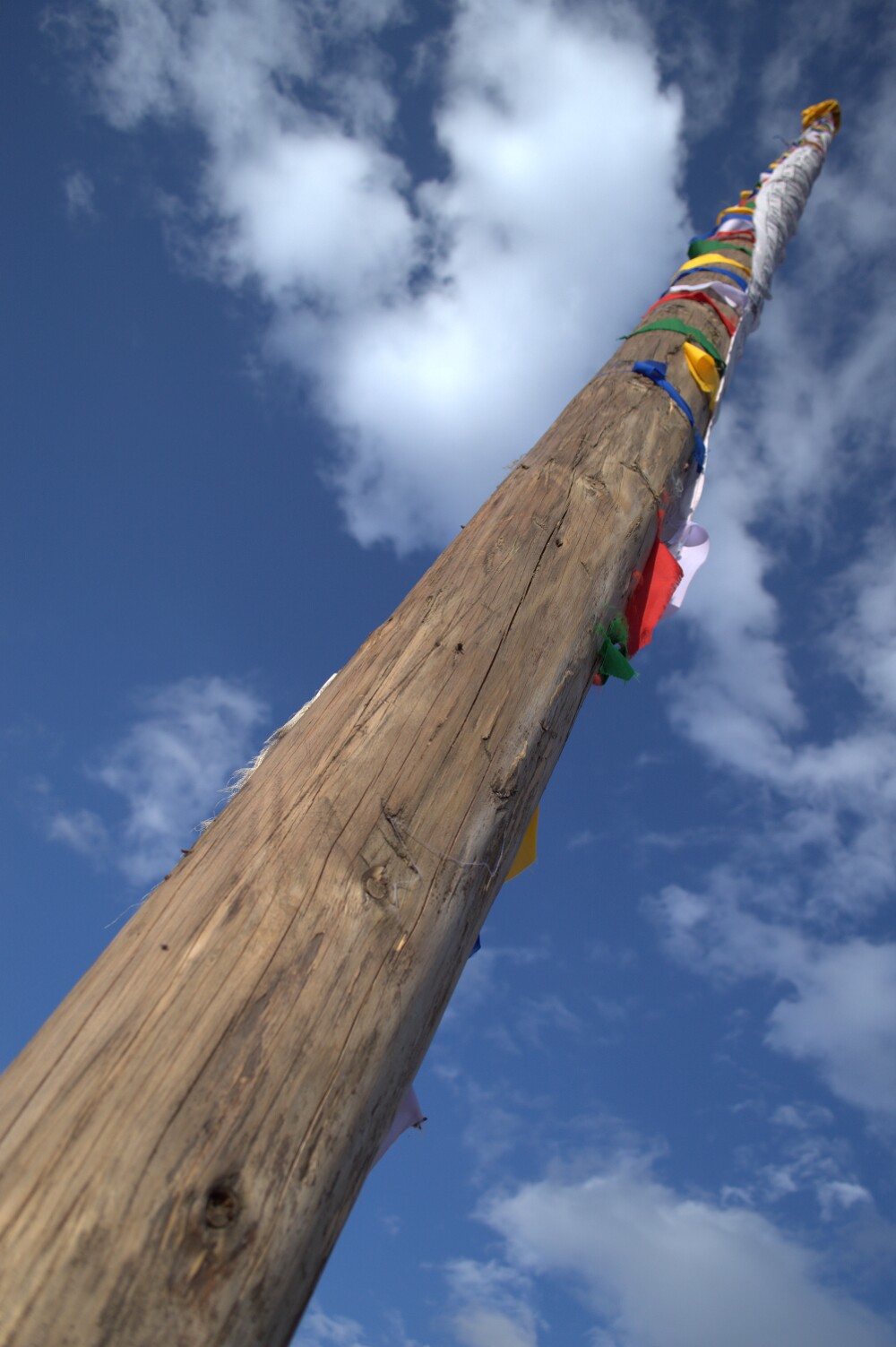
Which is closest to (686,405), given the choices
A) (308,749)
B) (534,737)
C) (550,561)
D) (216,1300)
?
(550,561)

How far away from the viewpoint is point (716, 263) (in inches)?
147

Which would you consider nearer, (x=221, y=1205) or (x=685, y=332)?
(x=221, y=1205)

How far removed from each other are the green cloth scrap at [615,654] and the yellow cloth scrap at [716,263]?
241 cm

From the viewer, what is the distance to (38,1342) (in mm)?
784

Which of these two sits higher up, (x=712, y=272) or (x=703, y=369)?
(x=712, y=272)

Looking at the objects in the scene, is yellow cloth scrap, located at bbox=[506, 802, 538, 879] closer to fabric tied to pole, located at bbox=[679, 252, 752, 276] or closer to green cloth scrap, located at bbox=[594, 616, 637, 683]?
green cloth scrap, located at bbox=[594, 616, 637, 683]

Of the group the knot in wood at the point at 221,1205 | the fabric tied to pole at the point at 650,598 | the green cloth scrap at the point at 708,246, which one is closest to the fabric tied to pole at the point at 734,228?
the green cloth scrap at the point at 708,246

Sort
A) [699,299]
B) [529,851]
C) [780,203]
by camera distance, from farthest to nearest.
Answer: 1. [780,203]
2. [699,299]
3. [529,851]

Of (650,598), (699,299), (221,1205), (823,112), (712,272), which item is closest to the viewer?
(221,1205)

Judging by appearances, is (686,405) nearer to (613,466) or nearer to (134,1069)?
(613,466)

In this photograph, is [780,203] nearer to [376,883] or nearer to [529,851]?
[529,851]

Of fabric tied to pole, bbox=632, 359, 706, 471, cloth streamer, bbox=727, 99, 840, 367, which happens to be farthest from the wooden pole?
cloth streamer, bbox=727, 99, 840, 367

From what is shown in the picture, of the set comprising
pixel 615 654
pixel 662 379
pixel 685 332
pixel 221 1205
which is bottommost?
pixel 221 1205

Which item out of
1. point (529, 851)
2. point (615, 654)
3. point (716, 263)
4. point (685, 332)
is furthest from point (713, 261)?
point (529, 851)
